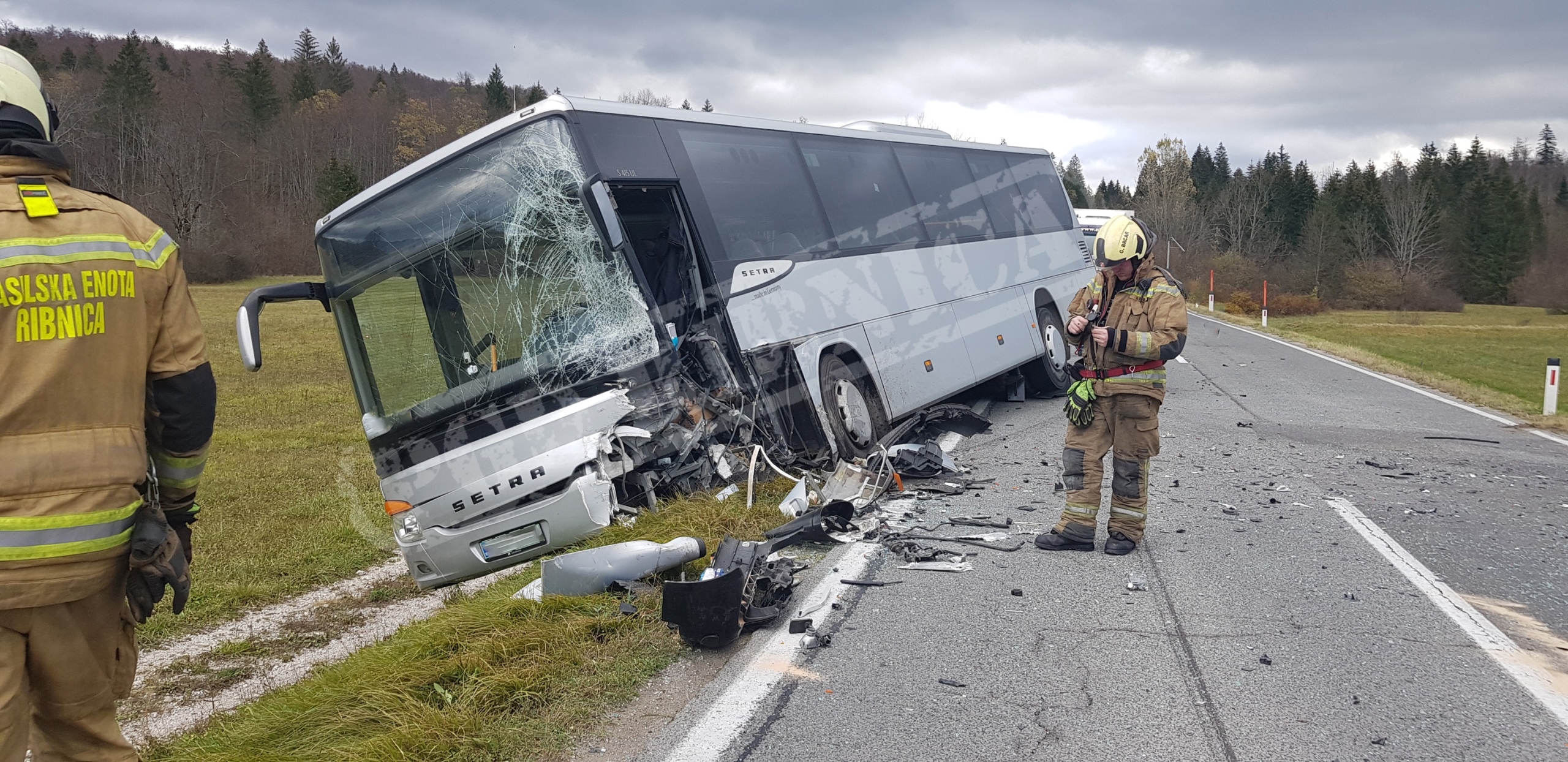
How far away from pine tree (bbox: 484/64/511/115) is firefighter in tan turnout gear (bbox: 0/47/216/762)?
2941 inches

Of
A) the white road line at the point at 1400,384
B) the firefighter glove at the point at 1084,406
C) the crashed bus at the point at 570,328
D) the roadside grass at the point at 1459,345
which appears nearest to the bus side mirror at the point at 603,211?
the crashed bus at the point at 570,328

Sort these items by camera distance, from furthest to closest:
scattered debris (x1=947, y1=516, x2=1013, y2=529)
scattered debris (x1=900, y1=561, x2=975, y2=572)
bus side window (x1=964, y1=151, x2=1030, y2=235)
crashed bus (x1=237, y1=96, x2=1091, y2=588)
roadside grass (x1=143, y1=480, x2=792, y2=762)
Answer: bus side window (x1=964, y1=151, x2=1030, y2=235), scattered debris (x1=947, y1=516, x2=1013, y2=529), crashed bus (x1=237, y1=96, x2=1091, y2=588), scattered debris (x1=900, y1=561, x2=975, y2=572), roadside grass (x1=143, y1=480, x2=792, y2=762)

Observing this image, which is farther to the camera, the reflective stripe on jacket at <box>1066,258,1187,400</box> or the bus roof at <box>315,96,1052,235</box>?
the bus roof at <box>315,96,1052,235</box>

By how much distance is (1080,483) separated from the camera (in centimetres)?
566

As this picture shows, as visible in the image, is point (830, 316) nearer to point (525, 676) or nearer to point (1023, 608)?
point (1023, 608)

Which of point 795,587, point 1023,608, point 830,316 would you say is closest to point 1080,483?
point 1023,608

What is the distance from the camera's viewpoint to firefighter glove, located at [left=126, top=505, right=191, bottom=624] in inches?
105

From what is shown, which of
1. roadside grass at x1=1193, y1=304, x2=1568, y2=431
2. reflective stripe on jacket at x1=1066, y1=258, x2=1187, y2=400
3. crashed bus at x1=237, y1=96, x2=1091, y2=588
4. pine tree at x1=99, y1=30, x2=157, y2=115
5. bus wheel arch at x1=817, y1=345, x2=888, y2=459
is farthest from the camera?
pine tree at x1=99, y1=30, x2=157, y2=115

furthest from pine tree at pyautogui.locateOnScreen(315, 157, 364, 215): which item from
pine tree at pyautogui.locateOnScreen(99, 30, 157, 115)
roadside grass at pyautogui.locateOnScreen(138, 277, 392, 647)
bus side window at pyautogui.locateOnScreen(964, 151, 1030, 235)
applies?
bus side window at pyautogui.locateOnScreen(964, 151, 1030, 235)

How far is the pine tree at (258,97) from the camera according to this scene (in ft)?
249

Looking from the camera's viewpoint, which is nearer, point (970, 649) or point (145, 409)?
point (145, 409)

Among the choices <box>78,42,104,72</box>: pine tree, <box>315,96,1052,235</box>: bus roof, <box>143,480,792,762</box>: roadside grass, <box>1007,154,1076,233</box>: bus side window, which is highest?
<box>78,42,104,72</box>: pine tree

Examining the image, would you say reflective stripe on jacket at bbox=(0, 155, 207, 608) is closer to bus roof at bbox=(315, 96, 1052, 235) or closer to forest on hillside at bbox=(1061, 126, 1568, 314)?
bus roof at bbox=(315, 96, 1052, 235)

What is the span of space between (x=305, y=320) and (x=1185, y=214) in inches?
2260
